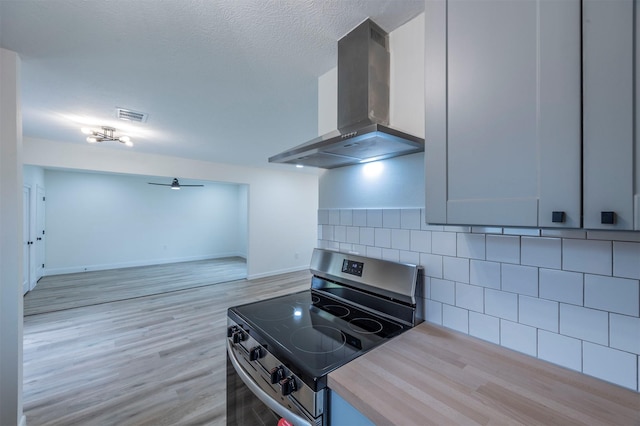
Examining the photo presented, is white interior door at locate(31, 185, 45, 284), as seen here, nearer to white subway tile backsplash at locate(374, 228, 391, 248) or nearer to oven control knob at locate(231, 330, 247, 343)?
oven control knob at locate(231, 330, 247, 343)

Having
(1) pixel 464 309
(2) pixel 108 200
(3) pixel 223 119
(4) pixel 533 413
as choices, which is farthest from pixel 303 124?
(2) pixel 108 200

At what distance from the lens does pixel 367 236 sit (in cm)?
161

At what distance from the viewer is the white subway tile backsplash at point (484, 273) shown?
1.06m

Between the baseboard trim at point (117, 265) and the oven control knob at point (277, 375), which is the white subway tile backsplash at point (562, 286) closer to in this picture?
the oven control knob at point (277, 375)

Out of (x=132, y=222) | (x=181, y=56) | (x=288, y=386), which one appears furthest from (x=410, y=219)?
(x=132, y=222)

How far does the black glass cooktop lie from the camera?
961 mm

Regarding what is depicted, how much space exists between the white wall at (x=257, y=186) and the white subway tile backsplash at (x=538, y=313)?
5.08 meters

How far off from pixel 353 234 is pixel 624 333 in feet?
3.90

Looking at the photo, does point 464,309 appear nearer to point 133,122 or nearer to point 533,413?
point 533,413

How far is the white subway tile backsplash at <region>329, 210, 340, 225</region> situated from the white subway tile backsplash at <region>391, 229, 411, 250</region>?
47 centimetres

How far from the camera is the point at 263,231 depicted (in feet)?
19.2

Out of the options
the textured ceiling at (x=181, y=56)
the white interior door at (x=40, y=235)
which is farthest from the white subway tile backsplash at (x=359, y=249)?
the white interior door at (x=40, y=235)

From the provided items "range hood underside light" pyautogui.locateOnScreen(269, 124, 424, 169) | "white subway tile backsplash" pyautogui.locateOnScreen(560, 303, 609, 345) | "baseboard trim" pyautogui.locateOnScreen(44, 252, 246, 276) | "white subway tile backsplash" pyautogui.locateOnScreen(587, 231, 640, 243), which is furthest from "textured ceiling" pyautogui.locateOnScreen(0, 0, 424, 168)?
"baseboard trim" pyautogui.locateOnScreen(44, 252, 246, 276)

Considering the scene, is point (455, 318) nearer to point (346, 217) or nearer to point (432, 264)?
point (432, 264)
